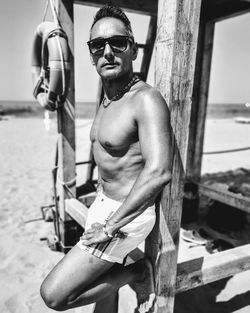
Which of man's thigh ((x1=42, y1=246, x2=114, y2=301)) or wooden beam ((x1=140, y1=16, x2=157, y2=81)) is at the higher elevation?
wooden beam ((x1=140, y1=16, x2=157, y2=81))

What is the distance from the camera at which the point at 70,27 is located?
11.0 ft

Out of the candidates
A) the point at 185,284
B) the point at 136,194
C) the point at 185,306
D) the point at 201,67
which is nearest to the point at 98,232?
the point at 136,194

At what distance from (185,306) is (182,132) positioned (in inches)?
76.8

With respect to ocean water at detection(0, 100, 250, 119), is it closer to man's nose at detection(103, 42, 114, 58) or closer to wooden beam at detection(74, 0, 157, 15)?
wooden beam at detection(74, 0, 157, 15)

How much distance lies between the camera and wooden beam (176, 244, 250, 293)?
6.98 ft

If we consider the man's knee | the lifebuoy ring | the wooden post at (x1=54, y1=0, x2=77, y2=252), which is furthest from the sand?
the lifebuoy ring

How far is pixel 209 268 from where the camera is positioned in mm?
2213

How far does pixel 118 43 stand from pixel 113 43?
3 cm

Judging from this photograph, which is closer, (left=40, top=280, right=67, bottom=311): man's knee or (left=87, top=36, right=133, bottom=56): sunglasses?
(left=40, top=280, right=67, bottom=311): man's knee

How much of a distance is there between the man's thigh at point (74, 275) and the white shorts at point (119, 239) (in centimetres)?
5

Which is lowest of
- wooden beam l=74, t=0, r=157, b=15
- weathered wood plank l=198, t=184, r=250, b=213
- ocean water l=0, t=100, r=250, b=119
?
ocean water l=0, t=100, r=250, b=119

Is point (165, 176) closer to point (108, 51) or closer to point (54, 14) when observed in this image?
point (108, 51)

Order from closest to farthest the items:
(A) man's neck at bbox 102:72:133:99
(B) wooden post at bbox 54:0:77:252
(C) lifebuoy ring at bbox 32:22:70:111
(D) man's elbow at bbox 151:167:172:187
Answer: (D) man's elbow at bbox 151:167:172:187
(A) man's neck at bbox 102:72:133:99
(C) lifebuoy ring at bbox 32:22:70:111
(B) wooden post at bbox 54:0:77:252

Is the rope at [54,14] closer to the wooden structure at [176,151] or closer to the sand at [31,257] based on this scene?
the wooden structure at [176,151]
